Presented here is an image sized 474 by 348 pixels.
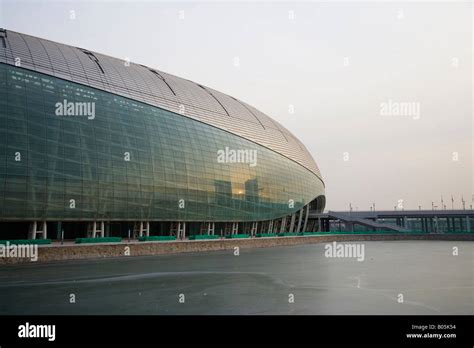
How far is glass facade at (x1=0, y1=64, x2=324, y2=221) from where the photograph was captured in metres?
37.8

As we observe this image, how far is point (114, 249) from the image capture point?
35750 mm

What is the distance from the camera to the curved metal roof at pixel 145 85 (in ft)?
143

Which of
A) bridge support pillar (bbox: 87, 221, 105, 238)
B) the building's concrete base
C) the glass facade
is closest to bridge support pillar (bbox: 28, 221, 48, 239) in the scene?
the glass facade

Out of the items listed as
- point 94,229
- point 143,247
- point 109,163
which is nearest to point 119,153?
point 109,163

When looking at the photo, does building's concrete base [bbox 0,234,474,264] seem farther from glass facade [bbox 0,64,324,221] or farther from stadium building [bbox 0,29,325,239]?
glass facade [bbox 0,64,324,221]

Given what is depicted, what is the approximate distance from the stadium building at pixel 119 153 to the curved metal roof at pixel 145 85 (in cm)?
17

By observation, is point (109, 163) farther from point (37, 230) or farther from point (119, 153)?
point (37, 230)

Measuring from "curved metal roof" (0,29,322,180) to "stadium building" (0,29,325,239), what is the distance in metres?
0.17

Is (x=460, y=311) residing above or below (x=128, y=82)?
below

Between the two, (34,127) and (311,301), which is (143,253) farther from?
(311,301)

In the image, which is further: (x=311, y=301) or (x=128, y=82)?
(x=128, y=82)

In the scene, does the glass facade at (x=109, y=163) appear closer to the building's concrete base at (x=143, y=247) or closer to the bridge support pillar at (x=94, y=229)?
the bridge support pillar at (x=94, y=229)

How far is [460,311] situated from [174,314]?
27.2ft
